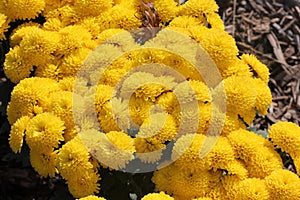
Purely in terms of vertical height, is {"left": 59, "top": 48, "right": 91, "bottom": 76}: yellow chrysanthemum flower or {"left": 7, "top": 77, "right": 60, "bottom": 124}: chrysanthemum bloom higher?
{"left": 59, "top": 48, "right": 91, "bottom": 76}: yellow chrysanthemum flower

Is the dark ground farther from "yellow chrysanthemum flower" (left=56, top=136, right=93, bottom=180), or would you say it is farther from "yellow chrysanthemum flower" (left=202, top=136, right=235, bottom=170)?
"yellow chrysanthemum flower" (left=202, top=136, right=235, bottom=170)

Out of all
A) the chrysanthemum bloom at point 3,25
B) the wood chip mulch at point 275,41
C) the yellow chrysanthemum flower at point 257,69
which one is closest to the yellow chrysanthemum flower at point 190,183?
the yellow chrysanthemum flower at point 257,69

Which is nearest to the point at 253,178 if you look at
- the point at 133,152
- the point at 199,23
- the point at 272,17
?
the point at 133,152

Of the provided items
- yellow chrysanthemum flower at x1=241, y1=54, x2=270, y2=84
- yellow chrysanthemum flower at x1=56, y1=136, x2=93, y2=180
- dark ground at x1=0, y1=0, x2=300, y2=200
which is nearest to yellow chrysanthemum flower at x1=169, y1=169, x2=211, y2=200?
yellow chrysanthemum flower at x1=56, y1=136, x2=93, y2=180

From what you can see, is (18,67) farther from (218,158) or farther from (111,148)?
(218,158)

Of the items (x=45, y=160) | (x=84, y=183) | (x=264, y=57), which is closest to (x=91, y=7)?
(x=45, y=160)

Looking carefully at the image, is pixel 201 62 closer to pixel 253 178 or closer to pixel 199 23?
pixel 199 23
